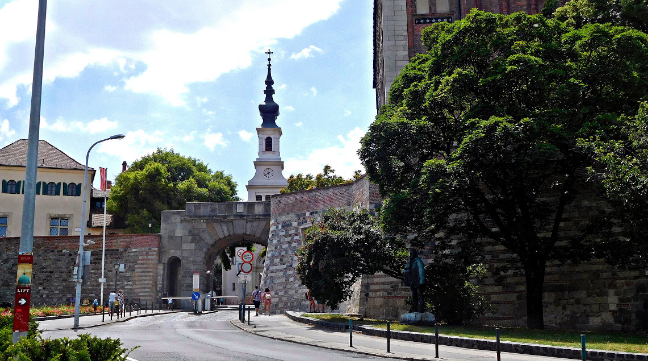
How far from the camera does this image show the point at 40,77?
10.7m

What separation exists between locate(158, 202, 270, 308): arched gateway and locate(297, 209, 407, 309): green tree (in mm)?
19197

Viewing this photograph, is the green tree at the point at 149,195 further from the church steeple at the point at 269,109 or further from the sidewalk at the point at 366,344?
the sidewalk at the point at 366,344

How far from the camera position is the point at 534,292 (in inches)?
851

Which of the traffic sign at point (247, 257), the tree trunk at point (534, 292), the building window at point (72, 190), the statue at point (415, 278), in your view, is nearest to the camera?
the statue at point (415, 278)

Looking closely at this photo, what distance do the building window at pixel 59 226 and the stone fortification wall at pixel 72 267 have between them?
12.2 meters

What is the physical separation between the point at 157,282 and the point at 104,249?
13.9 feet

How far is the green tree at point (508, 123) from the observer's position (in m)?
19.4

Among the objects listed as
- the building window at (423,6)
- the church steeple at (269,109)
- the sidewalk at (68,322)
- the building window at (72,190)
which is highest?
the church steeple at (269,109)

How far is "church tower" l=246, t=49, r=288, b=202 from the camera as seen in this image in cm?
9112

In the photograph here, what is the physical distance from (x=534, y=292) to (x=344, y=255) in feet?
22.1

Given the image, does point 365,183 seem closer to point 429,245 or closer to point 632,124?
point 429,245

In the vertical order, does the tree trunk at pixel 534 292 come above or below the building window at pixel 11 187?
below

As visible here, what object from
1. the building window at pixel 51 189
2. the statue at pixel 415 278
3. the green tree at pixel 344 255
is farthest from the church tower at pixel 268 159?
the statue at pixel 415 278

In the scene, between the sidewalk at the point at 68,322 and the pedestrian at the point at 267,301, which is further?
the pedestrian at the point at 267,301
